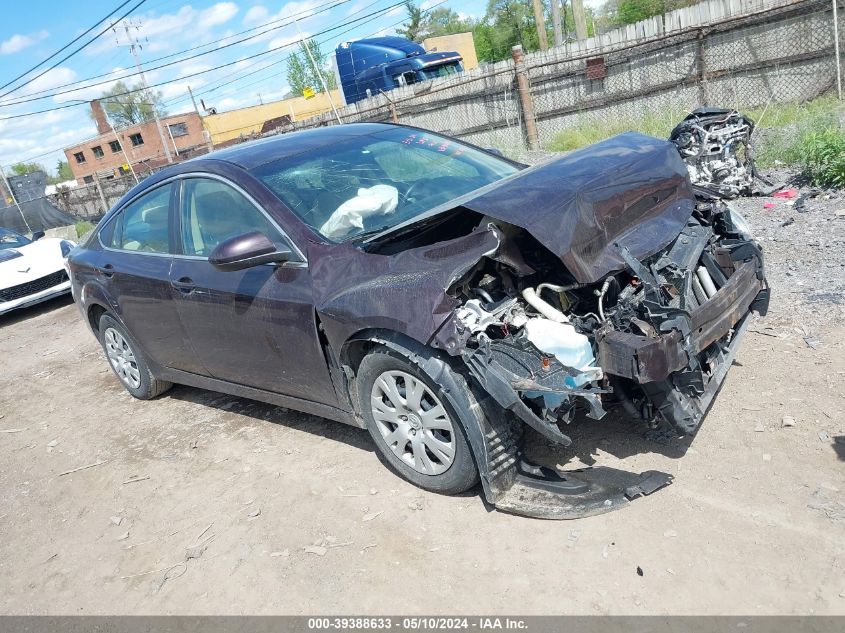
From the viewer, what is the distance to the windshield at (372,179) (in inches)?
152

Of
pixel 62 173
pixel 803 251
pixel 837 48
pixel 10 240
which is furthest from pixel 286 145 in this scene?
pixel 62 173

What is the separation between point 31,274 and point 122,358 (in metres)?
6.05

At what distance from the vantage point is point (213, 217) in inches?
169

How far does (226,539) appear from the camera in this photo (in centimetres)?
363

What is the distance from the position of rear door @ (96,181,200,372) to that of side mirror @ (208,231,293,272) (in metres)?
1.10

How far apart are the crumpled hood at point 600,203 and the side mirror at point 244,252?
111 centimetres

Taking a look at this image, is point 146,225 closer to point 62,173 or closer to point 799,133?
point 799,133

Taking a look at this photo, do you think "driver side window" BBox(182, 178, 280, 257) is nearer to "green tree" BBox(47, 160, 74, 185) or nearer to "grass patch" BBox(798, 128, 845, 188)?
"grass patch" BBox(798, 128, 845, 188)

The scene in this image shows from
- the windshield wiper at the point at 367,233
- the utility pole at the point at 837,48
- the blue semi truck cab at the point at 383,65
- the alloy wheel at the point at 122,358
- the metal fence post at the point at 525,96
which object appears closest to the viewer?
the windshield wiper at the point at 367,233

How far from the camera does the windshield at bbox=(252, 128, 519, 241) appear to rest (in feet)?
12.7

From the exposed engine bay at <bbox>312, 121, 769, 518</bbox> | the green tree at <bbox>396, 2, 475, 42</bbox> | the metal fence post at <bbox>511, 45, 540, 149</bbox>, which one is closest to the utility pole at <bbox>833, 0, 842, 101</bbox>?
the metal fence post at <bbox>511, 45, 540, 149</bbox>

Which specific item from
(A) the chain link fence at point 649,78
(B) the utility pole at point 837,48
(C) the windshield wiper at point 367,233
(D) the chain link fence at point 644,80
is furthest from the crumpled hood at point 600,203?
(B) the utility pole at point 837,48

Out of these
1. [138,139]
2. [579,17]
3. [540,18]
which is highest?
[138,139]

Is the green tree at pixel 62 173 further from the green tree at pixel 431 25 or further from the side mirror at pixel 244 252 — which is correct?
the side mirror at pixel 244 252
